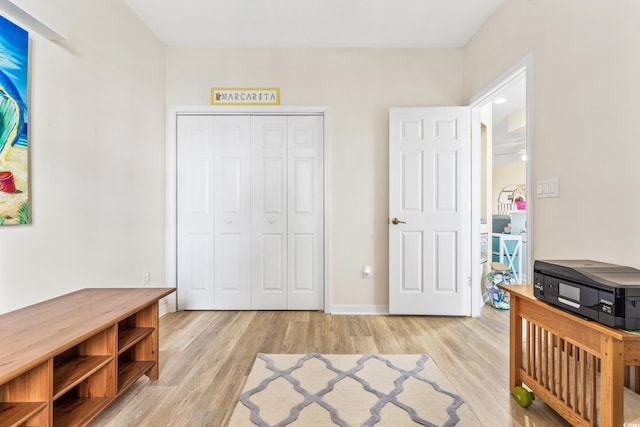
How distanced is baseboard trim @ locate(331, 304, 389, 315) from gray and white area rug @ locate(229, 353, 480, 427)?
934mm

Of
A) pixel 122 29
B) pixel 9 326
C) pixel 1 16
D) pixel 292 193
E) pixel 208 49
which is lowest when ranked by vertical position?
pixel 9 326

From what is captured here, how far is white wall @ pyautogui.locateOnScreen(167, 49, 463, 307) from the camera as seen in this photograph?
316 centimetres

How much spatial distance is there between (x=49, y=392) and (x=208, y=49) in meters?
3.13

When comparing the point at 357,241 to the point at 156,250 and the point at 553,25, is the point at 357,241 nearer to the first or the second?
the point at 156,250

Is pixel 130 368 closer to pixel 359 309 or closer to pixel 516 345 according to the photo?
pixel 359 309

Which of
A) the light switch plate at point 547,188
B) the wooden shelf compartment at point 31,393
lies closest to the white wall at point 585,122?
the light switch plate at point 547,188

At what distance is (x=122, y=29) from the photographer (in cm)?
248

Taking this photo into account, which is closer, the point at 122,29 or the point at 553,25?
the point at 553,25

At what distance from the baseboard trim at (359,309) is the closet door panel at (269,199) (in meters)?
0.55

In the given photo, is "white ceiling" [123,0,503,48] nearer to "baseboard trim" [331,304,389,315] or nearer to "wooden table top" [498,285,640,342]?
"wooden table top" [498,285,640,342]

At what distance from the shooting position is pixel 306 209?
10.6ft

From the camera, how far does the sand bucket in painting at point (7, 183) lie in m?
1.52

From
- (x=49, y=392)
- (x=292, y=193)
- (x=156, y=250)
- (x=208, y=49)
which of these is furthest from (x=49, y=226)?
(x=208, y=49)

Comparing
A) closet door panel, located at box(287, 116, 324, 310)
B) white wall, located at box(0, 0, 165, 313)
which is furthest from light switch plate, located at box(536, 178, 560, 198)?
white wall, located at box(0, 0, 165, 313)
